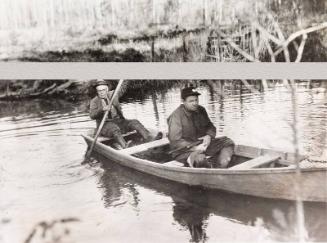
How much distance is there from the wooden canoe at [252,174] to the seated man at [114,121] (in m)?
0.04

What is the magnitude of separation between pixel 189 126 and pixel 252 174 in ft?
0.69

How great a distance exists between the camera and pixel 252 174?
3.68ft

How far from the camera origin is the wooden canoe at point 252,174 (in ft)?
3.70

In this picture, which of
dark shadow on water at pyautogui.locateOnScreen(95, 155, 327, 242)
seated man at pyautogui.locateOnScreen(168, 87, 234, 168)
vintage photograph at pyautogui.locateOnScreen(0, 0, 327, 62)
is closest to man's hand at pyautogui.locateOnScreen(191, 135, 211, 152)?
seated man at pyautogui.locateOnScreen(168, 87, 234, 168)

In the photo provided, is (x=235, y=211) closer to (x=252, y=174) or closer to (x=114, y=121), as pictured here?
(x=252, y=174)

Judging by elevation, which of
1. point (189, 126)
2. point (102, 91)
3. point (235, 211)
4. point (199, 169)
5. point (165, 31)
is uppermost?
point (165, 31)

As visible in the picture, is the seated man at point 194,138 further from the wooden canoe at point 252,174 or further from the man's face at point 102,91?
the man's face at point 102,91

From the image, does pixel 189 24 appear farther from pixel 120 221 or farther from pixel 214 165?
pixel 120 221

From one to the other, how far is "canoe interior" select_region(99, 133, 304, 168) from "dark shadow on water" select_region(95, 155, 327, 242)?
3.5 inches

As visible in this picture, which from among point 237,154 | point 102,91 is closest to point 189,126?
point 237,154

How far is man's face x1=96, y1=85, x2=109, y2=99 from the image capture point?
3.83 feet

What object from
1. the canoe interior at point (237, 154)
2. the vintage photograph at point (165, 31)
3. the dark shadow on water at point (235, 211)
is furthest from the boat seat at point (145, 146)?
the vintage photograph at point (165, 31)

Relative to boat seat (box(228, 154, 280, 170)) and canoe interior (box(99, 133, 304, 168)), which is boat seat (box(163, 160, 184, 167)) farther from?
Answer: boat seat (box(228, 154, 280, 170))

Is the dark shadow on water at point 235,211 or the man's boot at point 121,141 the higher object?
the man's boot at point 121,141
